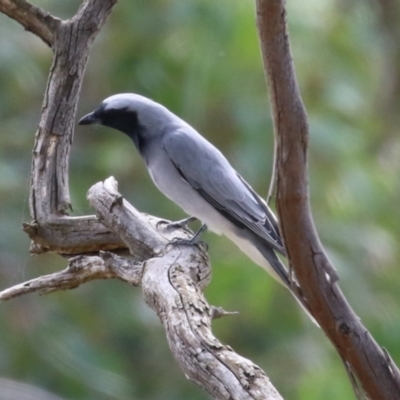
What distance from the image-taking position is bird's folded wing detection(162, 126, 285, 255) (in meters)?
3.54

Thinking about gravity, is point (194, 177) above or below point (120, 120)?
below

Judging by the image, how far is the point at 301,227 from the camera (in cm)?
185

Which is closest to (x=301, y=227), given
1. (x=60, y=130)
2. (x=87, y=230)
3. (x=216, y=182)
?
(x=87, y=230)

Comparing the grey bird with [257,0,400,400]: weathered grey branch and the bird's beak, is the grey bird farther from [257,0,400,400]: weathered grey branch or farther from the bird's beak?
[257,0,400,400]: weathered grey branch

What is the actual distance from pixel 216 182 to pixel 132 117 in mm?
474

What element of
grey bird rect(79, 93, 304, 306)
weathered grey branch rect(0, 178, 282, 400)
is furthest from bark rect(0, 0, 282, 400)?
grey bird rect(79, 93, 304, 306)

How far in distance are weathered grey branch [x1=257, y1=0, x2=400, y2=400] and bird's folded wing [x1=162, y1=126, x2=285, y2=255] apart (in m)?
1.54

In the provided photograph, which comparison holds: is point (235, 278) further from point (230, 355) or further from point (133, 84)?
point (230, 355)

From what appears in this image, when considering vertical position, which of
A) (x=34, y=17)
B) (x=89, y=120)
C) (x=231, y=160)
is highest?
(x=231, y=160)

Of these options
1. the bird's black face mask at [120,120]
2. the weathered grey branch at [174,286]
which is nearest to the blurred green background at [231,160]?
the bird's black face mask at [120,120]

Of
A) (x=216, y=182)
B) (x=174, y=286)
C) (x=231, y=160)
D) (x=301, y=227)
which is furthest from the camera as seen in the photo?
(x=231, y=160)

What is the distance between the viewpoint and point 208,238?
5.56 m

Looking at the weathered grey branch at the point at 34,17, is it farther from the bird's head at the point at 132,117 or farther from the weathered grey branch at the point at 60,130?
the bird's head at the point at 132,117

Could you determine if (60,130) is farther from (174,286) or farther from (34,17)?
(174,286)
